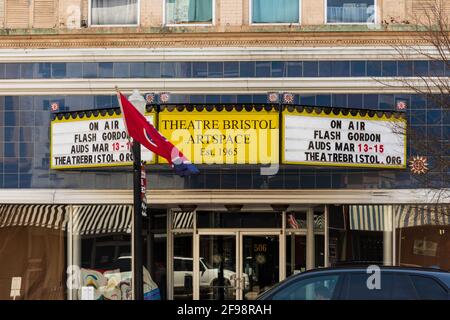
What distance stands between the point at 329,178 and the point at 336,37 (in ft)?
9.97

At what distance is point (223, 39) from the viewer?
1653 cm

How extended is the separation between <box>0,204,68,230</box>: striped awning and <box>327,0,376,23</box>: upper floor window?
286 inches

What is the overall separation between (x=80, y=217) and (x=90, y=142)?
189 cm

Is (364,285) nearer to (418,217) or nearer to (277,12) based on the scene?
(418,217)

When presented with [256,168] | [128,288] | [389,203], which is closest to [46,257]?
[128,288]

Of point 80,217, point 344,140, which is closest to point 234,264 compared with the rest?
point 80,217

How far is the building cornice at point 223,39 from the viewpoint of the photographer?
647 inches

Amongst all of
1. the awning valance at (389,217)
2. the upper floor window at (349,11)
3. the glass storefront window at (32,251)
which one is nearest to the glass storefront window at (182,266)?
the glass storefront window at (32,251)

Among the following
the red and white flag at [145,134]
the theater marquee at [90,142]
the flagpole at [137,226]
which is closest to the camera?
the flagpole at [137,226]

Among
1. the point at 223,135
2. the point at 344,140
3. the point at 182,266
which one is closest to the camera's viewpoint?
the point at 223,135

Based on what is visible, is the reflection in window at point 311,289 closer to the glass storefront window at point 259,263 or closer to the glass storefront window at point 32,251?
the glass storefront window at point 259,263

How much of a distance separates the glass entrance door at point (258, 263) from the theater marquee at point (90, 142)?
3.41 meters

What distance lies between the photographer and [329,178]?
53.6 ft
